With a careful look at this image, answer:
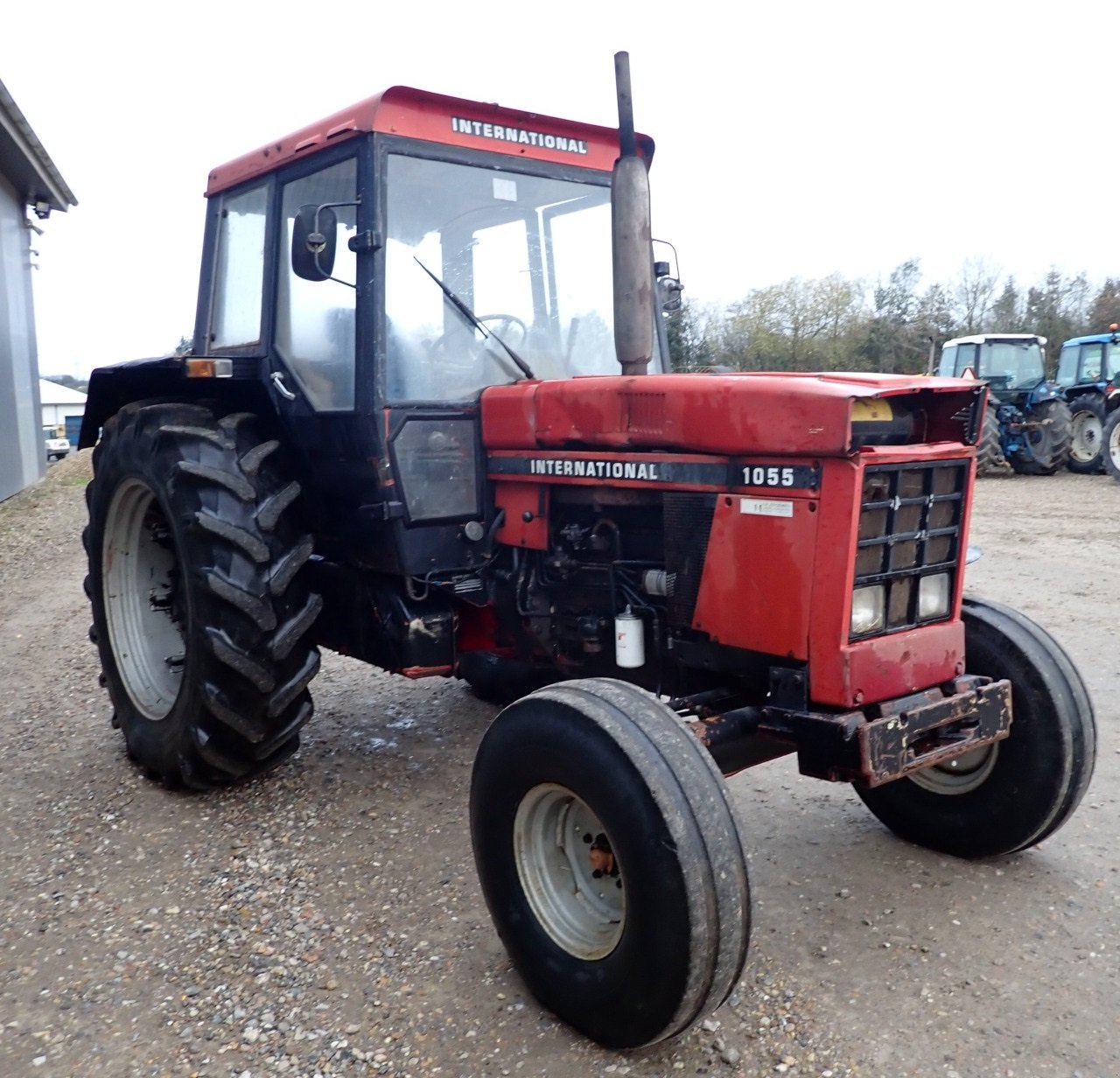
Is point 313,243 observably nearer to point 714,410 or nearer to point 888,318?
point 714,410

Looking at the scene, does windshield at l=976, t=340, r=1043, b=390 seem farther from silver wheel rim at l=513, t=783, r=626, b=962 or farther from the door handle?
silver wheel rim at l=513, t=783, r=626, b=962

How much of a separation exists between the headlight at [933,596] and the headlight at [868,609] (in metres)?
0.18

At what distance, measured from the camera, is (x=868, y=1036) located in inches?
102

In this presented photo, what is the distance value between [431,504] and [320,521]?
0.69 meters

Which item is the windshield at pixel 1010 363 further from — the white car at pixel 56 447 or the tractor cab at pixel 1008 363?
the white car at pixel 56 447

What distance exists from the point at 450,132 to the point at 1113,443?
1381 cm

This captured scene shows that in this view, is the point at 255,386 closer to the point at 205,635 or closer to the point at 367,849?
the point at 205,635

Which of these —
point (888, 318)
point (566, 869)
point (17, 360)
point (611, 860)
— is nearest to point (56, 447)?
point (17, 360)

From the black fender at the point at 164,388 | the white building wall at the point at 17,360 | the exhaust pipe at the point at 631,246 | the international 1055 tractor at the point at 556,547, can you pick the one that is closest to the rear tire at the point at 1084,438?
the international 1055 tractor at the point at 556,547

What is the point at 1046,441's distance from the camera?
1593cm

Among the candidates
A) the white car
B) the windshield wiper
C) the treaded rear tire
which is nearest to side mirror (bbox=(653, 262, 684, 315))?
the windshield wiper

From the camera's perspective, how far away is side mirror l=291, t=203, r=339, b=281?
3365 mm

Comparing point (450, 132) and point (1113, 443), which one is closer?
point (450, 132)

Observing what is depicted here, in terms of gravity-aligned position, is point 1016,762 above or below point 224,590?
below
